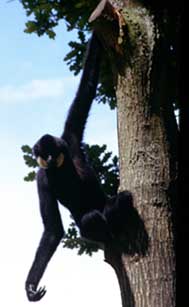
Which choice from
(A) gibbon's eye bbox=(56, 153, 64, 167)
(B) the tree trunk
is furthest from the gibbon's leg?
(A) gibbon's eye bbox=(56, 153, 64, 167)

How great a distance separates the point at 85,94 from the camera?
5.72 m

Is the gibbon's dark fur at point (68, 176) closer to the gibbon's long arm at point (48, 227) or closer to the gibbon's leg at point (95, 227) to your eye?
the gibbon's long arm at point (48, 227)

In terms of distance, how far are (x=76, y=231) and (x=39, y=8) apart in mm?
2696

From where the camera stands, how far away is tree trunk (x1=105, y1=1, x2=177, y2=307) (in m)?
3.61

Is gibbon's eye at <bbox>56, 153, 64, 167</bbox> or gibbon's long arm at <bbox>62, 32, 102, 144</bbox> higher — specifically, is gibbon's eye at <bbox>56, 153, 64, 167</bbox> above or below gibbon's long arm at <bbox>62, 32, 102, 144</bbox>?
below

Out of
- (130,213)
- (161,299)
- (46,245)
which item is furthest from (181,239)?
(46,245)

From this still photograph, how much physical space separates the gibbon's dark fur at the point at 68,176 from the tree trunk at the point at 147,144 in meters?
1.57

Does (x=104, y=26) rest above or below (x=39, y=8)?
below

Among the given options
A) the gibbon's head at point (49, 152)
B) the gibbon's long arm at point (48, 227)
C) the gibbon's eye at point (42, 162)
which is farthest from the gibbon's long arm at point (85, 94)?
the gibbon's long arm at point (48, 227)

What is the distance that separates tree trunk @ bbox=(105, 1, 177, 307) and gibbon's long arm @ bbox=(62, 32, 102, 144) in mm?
1552

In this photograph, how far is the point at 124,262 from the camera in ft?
12.1

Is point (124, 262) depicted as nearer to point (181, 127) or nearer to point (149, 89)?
point (149, 89)

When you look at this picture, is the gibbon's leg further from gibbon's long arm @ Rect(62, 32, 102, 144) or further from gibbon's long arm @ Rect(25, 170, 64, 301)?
gibbon's long arm @ Rect(62, 32, 102, 144)

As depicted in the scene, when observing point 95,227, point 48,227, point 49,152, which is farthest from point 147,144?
point 48,227
